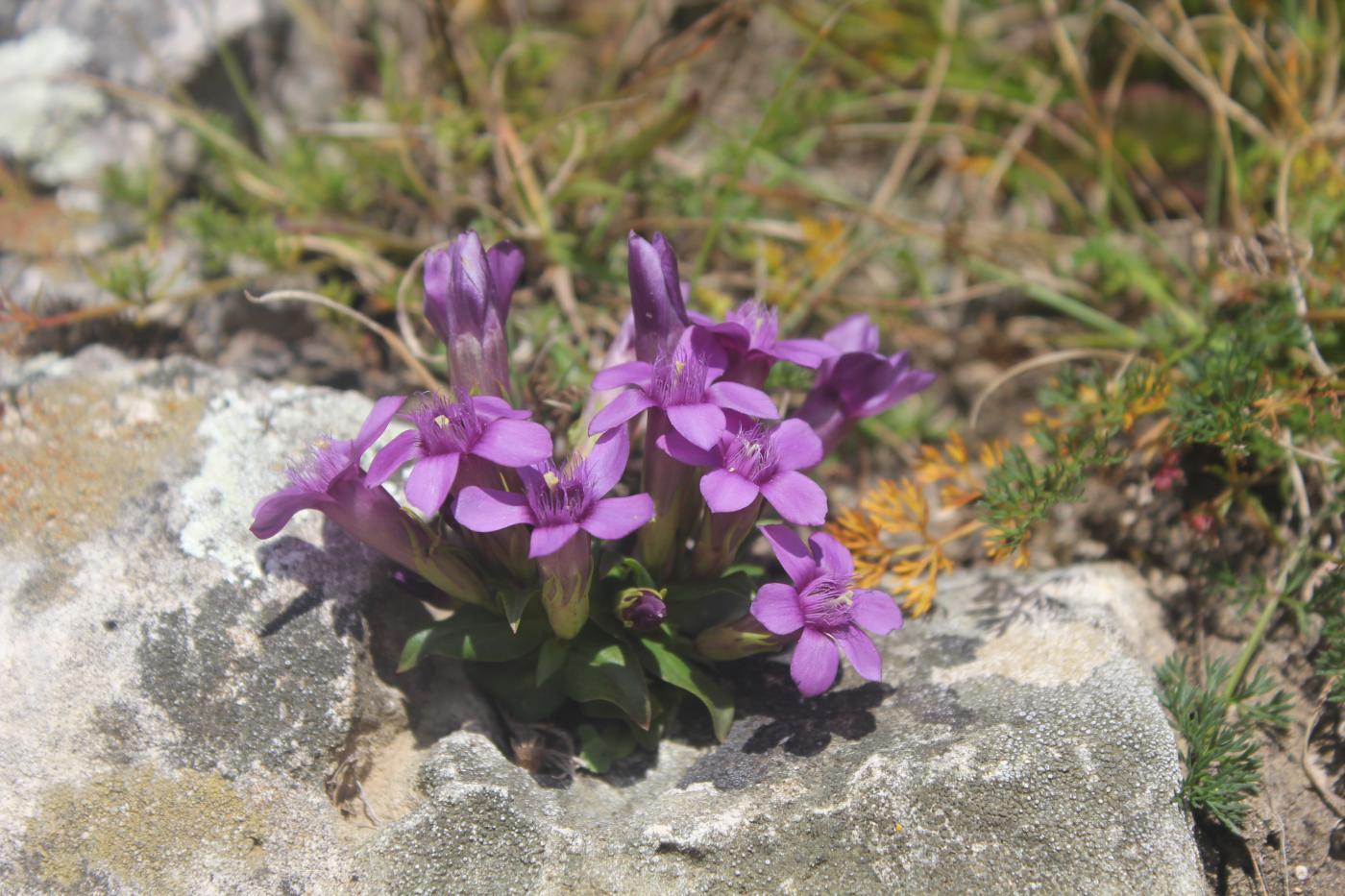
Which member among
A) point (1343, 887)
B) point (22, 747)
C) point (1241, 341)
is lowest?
point (1343, 887)

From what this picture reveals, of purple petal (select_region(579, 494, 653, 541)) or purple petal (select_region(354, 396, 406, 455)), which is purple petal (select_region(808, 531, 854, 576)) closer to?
purple petal (select_region(579, 494, 653, 541))

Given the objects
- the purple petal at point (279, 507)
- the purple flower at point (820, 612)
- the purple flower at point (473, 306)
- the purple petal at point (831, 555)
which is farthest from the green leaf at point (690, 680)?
the purple petal at point (279, 507)

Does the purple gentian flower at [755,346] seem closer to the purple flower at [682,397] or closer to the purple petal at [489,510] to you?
the purple flower at [682,397]

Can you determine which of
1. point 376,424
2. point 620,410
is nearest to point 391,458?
point 376,424

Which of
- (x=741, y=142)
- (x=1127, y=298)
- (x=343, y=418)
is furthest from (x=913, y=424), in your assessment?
(x=343, y=418)

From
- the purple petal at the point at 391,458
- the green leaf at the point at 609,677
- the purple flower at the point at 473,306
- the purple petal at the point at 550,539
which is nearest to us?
the purple petal at the point at 550,539

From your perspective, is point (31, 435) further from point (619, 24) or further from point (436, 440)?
point (619, 24)

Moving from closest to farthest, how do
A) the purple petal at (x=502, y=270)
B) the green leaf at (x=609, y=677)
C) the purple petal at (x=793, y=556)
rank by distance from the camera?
the purple petal at (x=793, y=556) < the green leaf at (x=609, y=677) < the purple petal at (x=502, y=270)
